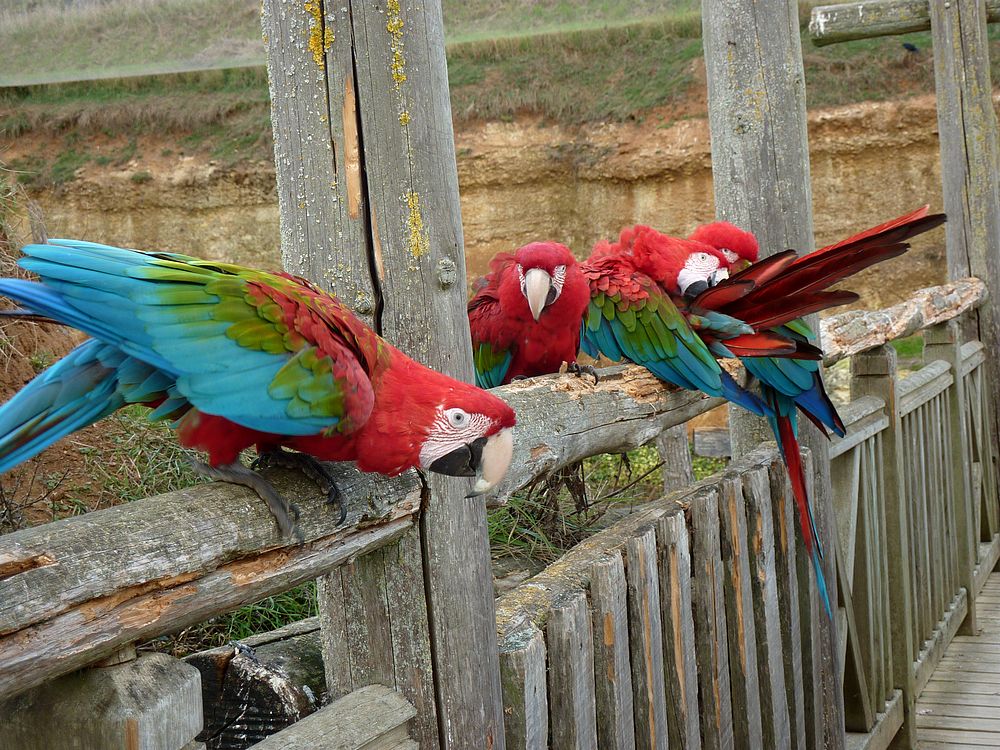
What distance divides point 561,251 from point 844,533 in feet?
4.41

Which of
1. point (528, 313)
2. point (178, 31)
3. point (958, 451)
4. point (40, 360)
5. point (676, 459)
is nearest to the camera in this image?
point (528, 313)

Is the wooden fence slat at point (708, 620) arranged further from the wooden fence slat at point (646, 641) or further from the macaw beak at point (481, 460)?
the macaw beak at point (481, 460)

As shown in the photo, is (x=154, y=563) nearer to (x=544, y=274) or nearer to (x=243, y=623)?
(x=544, y=274)

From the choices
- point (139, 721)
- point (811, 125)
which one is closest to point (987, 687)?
point (139, 721)

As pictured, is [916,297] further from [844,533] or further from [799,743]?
[799,743]

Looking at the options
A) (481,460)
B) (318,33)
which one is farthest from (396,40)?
(481,460)

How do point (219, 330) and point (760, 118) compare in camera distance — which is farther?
point (760, 118)

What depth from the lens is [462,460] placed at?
3.89 ft

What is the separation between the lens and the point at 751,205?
8.41 feet

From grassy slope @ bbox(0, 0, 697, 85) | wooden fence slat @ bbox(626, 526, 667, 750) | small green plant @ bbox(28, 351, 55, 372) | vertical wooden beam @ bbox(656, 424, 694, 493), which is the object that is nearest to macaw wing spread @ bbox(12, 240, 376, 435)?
wooden fence slat @ bbox(626, 526, 667, 750)

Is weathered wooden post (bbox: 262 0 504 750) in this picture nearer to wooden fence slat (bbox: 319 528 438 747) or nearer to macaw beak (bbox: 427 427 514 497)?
wooden fence slat (bbox: 319 528 438 747)

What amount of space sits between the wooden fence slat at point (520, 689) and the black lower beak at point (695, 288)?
3.71ft

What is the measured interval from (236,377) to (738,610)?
1418 mm

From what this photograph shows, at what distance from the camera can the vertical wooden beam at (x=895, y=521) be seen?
3.17 meters
